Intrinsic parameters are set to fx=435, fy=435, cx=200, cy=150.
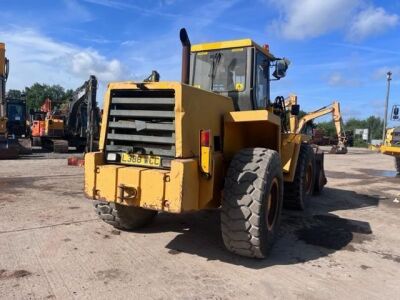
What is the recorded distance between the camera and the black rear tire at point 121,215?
5.90m

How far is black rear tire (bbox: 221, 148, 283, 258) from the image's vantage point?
15.9 feet

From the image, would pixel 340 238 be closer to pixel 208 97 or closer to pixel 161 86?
pixel 208 97

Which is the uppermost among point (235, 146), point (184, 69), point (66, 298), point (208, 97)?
point (184, 69)

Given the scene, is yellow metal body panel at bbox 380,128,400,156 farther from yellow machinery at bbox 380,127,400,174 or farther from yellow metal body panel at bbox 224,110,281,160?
yellow metal body panel at bbox 224,110,281,160

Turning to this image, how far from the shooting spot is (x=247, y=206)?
15.9ft

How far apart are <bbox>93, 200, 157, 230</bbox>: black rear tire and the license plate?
0.95 meters

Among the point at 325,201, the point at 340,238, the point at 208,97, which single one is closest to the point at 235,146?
the point at 208,97

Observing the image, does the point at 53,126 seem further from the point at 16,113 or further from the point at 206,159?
the point at 206,159

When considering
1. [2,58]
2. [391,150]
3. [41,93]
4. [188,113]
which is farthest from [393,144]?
[41,93]

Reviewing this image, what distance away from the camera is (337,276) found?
4.79 metres

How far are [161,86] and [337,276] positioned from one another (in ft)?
9.40

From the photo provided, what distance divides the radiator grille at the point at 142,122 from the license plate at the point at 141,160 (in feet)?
0.19

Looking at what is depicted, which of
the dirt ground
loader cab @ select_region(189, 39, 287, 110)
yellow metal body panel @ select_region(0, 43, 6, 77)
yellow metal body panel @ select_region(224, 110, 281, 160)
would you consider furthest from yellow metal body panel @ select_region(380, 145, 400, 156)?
yellow metal body panel @ select_region(0, 43, 6, 77)

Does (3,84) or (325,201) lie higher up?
(3,84)
